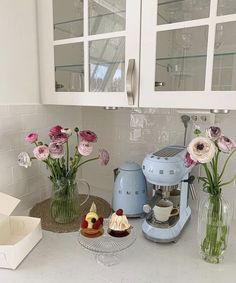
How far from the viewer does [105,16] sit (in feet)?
3.12

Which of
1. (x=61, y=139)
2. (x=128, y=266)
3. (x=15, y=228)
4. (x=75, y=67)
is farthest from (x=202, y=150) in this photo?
(x=15, y=228)

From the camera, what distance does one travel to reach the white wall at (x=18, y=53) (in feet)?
3.18

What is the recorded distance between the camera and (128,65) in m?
0.86

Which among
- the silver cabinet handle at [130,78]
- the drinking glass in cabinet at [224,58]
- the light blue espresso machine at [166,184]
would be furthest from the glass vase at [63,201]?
the drinking glass in cabinet at [224,58]

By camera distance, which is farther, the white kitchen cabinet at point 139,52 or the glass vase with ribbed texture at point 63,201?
the glass vase with ribbed texture at point 63,201

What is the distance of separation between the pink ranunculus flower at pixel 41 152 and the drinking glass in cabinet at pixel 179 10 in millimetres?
620

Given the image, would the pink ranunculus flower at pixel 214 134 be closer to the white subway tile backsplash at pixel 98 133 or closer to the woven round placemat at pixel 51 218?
the white subway tile backsplash at pixel 98 133

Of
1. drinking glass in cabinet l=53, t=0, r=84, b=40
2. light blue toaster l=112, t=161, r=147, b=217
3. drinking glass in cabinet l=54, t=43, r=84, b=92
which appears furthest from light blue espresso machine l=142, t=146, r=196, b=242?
drinking glass in cabinet l=53, t=0, r=84, b=40

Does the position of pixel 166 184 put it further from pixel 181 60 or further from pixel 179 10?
pixel 179 10

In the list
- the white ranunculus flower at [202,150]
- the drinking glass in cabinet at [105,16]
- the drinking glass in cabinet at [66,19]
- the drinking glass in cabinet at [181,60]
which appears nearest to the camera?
the white ranunculus flower at [202,150]

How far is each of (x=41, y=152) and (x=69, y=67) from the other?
0.40 metres

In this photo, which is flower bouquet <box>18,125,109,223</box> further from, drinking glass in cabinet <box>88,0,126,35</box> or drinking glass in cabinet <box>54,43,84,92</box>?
drinking glass in cabinet <box>88,0,126,35</box>

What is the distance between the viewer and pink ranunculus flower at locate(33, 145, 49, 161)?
0.95m

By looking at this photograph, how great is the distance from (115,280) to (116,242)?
0.48ft
